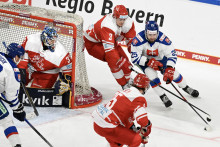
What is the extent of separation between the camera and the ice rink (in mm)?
5830

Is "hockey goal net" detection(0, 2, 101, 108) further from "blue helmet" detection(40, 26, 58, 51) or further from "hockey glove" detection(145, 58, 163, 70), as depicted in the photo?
"hockey glove" detection(145, 58, 163, 70)

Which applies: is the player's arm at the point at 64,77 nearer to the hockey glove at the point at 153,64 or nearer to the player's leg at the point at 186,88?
the hockey glove at the point at 153,64

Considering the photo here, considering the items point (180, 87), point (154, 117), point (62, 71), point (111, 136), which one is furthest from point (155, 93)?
point (111, 136)

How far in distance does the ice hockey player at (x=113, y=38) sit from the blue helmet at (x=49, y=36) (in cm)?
73

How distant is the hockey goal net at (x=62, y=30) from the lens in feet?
21.5

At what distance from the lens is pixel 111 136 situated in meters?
5.12

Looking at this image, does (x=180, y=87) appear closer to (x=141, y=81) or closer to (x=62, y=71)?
(x=62, y=71)

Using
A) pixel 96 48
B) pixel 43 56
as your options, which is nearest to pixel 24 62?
pixel 43 56

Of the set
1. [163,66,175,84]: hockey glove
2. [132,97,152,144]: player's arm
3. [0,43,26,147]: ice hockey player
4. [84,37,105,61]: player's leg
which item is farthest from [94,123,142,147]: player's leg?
[84,37,105,61]: player's leg

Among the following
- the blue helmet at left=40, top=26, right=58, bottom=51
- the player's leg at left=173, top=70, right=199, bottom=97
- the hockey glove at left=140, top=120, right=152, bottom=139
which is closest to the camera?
the hockey glove at left=140, top=120, right=152, bottom=139

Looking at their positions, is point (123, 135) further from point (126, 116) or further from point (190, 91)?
point (190, 91)

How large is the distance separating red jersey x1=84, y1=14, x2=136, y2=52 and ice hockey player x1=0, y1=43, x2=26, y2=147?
1.74m

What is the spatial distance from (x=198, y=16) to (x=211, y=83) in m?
1.10

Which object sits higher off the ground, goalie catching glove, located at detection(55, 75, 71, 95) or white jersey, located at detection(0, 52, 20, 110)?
white jersey, located at detection(0, 52, 20, 110)
